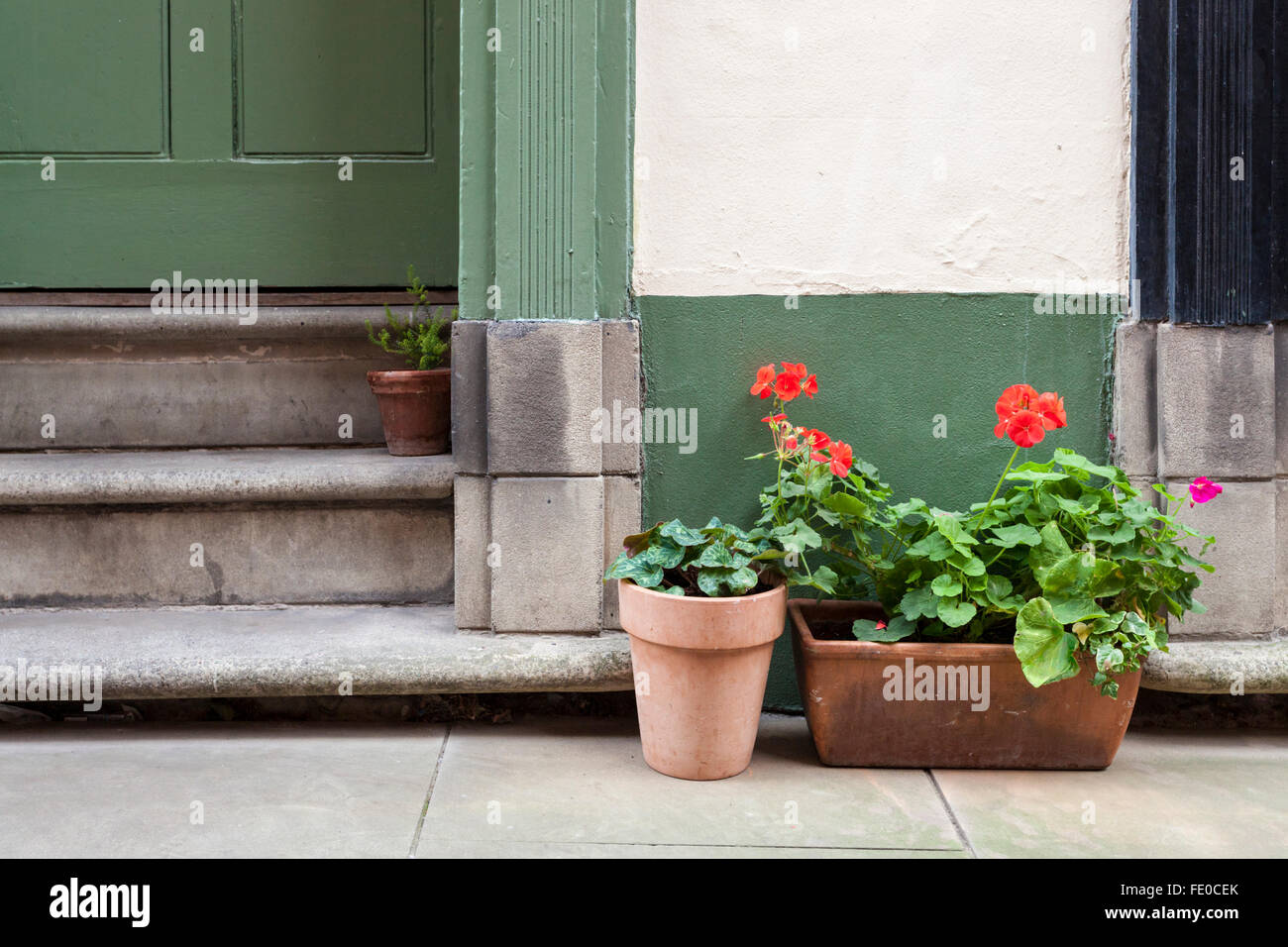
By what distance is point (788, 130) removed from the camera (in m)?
2.25

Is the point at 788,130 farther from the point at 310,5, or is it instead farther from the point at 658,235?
the point at 310,5

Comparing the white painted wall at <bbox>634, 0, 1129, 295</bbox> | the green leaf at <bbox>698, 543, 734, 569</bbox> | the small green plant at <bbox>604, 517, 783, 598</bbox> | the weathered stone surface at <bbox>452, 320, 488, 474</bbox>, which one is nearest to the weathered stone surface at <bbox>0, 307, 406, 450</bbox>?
the weathered stone surface at <bbox>452, 320, 488, 474</bbox>

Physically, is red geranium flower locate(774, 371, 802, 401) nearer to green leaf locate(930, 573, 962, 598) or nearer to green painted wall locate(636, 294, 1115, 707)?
green painted wall locate(636, 294, 1115, 707)

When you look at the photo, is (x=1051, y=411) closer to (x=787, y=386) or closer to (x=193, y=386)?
(x=787, y=386)

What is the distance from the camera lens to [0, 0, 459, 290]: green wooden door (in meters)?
2.84

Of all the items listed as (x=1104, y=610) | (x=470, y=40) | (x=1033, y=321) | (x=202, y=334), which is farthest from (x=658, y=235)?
(x=202, y=334)

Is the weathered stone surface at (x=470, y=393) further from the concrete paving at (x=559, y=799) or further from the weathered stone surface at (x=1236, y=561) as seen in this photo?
the weathered stone surface at (x=1236, y=561)

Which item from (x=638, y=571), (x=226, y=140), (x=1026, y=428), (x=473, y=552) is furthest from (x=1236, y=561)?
(x=226, y=140)

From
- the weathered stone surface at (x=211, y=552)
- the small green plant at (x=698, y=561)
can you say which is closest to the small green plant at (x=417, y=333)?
the weathered stone surface at (x=211, y=552)

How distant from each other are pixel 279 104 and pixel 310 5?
0.96 feet

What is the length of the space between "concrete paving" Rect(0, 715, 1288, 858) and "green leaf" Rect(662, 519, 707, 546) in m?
0.48

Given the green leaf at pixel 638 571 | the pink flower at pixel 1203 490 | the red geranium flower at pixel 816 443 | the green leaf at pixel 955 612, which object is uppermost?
the red geranium flower at pixel 816 443

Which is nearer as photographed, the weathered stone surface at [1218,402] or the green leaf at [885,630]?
the green leaf at [885,630]

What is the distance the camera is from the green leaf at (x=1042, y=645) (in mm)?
1852
